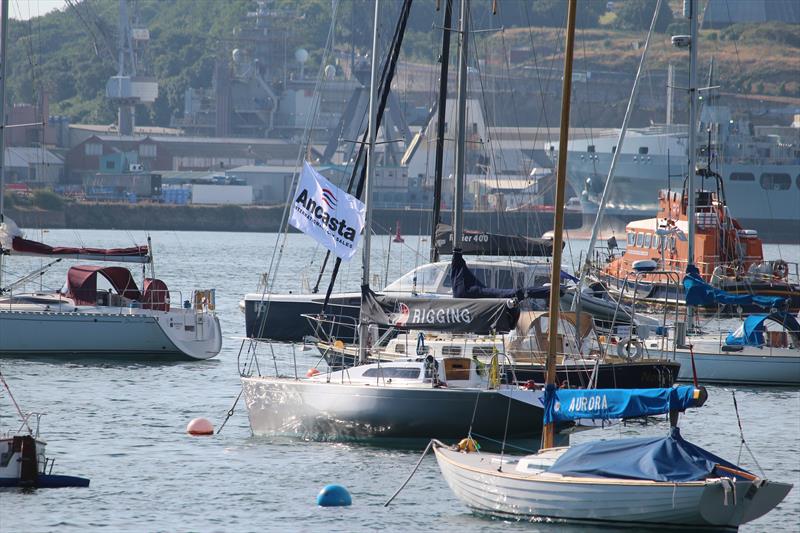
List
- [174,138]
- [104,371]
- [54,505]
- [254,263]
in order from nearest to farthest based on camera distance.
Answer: [54,505] → [104,371] → [254,263] → [174,138]

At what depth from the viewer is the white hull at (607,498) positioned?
726 inches

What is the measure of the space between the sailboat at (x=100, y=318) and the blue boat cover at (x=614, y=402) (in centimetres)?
1793

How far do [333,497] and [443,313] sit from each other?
6071mm

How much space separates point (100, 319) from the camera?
36.9m

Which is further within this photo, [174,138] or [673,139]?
[174,138]

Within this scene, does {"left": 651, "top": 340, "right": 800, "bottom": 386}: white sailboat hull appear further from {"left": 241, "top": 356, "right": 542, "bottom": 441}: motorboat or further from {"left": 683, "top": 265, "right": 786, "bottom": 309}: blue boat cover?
{"left": 241, "top": 356, "right": 542, "bottom": 441}: motorboat

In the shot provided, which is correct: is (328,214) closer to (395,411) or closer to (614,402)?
(395,411)

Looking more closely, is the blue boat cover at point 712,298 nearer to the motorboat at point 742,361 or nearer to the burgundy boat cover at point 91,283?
the motorboat at point 742,361

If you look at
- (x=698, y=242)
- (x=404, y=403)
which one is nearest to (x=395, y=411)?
(x=404, y=403)

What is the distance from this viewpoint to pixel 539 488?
1953 cm

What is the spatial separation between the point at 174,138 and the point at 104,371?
16166cm

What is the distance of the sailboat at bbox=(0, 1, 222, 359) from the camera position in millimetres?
36750

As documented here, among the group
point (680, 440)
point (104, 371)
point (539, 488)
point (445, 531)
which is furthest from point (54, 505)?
point (104, 371)

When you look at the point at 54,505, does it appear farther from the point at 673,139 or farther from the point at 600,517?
the point at 673,139
